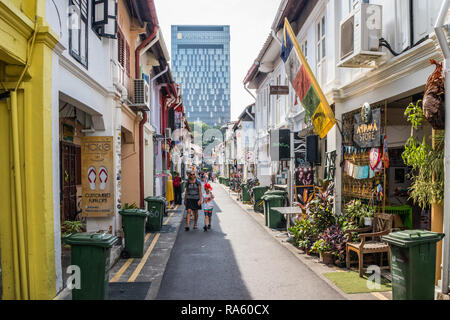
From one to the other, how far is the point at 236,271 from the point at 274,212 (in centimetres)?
525

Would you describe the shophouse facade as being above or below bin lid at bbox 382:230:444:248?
above

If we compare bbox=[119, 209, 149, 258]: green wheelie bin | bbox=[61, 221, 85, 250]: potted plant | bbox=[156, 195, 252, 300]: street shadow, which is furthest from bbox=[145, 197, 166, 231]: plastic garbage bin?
bbox=[119, 209, 149, 258]: green wheelie bin

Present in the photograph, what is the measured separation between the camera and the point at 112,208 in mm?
8547

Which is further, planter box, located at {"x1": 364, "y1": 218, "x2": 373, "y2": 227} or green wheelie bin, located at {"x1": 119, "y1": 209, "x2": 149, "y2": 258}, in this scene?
green wheelie bin, located at {"x1": 119, "y1": 209, "x2": 149, "y2": 258}

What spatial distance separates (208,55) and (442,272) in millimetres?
138030

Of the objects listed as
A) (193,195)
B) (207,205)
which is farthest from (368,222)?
(193,195)

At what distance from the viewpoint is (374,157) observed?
7.46 m

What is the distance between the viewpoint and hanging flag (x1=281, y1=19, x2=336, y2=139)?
8023 mm

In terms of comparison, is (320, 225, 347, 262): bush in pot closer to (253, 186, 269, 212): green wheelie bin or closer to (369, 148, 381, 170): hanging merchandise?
(369, 148, 381, 170): hanging merchandise

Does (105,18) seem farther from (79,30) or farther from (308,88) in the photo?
(308,88)

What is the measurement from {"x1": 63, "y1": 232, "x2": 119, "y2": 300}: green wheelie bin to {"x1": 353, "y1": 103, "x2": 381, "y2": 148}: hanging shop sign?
5.19 metres

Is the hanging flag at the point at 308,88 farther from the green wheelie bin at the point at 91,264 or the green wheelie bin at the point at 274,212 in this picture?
the green wheelie bin at the point at 91,264

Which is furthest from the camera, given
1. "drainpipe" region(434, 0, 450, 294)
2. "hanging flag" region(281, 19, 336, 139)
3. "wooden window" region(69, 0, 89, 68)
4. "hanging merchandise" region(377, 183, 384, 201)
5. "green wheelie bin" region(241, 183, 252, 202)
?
"green wheelie bin" region(241, 183, 252, 202)
